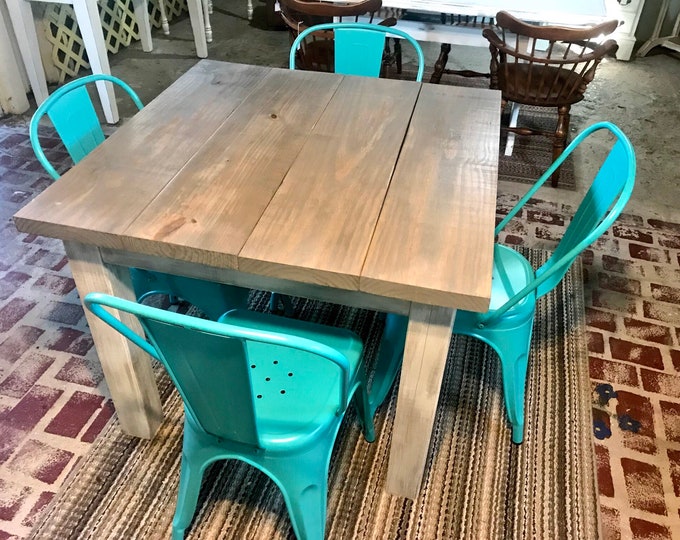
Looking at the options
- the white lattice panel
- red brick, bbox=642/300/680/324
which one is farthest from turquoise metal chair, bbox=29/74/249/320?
the white lattice panel

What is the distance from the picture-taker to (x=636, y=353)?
→ 6.28 ft

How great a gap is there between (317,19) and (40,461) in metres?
2.35

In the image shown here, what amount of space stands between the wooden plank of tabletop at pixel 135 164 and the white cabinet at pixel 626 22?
11.9ft

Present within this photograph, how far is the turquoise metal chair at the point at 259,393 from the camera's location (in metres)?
0.87

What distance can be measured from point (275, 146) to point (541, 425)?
111 centimetres

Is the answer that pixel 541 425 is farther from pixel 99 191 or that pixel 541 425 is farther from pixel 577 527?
pixel 99 191

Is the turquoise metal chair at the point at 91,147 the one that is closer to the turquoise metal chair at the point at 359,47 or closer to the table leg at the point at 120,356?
the table leg at the point at 120,356

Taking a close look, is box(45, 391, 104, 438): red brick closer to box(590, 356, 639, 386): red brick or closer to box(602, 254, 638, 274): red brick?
box(590, 356, 639, 386): red brick

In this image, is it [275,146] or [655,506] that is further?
[655,506]

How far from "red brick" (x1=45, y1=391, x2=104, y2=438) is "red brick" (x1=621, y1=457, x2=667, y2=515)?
153 cm

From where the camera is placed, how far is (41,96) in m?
3.23

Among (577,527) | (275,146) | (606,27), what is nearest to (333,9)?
(606,27)

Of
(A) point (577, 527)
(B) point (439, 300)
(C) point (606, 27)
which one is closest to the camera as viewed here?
(B) point (439, 300)

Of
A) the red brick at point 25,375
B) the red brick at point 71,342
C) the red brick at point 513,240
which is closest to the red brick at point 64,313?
the red brick at point 71,342
